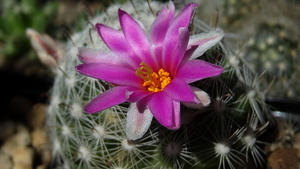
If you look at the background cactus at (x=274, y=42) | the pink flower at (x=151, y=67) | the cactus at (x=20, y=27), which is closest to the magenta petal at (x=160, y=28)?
the pink flower at (x=151, y=67)

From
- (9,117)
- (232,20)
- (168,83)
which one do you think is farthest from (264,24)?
(9,117)

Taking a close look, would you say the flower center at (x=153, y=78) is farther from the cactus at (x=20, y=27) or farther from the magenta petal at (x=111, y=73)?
the cactus at (x=20, y=27)

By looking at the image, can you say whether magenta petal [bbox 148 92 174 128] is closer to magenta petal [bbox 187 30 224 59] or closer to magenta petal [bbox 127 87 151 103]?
magenta petal [bbox 127 87 151 103]

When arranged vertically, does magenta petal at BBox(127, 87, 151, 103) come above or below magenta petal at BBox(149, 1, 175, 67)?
below

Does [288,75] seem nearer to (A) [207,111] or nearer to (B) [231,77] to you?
(B) [231,77]

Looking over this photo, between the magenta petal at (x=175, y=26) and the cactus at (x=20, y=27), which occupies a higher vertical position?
the magenta petal at (x=175, y=26)

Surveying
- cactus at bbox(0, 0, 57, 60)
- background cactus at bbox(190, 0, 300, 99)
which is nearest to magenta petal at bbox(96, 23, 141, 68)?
background cactus at bbox(190, 0, 300, 99)
